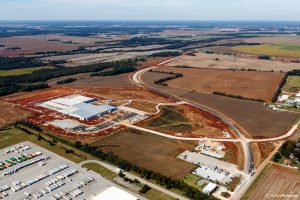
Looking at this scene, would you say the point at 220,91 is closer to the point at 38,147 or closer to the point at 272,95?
the point at 272,95

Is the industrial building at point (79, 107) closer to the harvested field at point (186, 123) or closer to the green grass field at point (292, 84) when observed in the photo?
the harvested field at point (186, 123)

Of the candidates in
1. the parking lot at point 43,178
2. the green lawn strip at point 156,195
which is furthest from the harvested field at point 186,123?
A: the parking lot at point 43,178

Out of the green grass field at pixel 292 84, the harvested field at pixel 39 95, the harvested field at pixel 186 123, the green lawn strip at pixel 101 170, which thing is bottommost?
the green lawn strip at pixel 101 170

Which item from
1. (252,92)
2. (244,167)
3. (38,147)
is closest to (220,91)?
(252,92)

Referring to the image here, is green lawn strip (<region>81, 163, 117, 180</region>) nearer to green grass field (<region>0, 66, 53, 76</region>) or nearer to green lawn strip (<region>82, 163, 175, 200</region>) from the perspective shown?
green lawn strip (<region>82, 163, 175, 200</region>)

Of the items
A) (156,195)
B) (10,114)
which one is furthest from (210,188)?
(10,114)

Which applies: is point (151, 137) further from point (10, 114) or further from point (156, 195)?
point (10, 114)
